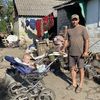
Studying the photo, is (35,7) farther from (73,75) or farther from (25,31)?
(73,75)

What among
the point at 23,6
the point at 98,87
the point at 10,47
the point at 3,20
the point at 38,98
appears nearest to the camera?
the point at 38,98

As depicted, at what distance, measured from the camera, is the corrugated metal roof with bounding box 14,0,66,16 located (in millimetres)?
25233

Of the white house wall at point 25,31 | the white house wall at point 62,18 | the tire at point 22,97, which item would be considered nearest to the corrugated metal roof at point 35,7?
the white house wall at point 25,31

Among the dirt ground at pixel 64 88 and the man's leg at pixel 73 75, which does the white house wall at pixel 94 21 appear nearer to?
the dirt ground at pixel 64 88

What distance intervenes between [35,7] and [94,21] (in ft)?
50.1

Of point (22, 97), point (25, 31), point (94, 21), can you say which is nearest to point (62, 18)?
point (94, 21)

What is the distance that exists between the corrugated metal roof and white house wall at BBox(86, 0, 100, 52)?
43.7 feet

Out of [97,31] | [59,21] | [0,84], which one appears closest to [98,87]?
[0,84]

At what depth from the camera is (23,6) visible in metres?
26.3

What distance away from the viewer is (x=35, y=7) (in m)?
26.5

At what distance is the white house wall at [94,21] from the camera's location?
454 inches

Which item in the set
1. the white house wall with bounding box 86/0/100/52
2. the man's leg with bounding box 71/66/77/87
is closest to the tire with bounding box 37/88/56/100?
the man's leg with bounding box 71/66/77/87

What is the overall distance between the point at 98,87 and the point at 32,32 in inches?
647

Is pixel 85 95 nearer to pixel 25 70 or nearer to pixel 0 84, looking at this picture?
pixel 25 70
